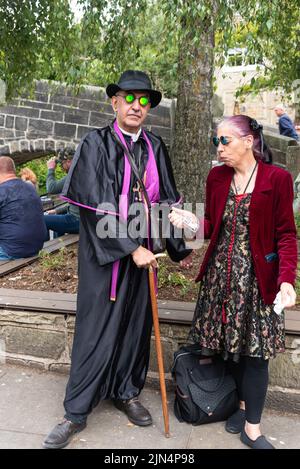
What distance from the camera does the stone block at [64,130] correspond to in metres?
11.6

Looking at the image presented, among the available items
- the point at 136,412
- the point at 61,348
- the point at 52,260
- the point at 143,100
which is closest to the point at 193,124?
the point at 52,260

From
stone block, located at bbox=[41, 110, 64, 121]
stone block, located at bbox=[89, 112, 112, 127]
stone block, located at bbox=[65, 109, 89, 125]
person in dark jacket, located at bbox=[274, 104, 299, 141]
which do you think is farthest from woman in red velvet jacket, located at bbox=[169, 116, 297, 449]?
stone block, located at bbox=[41, 110, 64, 121]

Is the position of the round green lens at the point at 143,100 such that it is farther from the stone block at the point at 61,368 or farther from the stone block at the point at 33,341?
the stone block at the point at 61,368

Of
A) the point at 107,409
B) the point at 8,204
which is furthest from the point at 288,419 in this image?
the point at 8,204

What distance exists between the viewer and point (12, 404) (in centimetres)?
357

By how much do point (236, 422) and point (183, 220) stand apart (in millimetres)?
1296

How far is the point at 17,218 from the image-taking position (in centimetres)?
570

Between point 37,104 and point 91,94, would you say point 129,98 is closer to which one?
point 91,94

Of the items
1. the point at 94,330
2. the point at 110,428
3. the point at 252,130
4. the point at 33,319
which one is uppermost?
the point at 252,130

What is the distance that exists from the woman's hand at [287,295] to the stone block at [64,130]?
943 centimetres

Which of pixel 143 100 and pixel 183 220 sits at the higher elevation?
pixel 143 100

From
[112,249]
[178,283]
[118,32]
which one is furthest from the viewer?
[118,32]

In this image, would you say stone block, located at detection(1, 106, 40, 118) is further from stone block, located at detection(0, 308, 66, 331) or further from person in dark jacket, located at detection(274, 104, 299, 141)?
stone block, located at detection(0, 308, 66, 331)

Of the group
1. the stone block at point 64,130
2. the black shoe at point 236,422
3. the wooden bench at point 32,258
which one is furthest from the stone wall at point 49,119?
the black shoe at point 236,422
